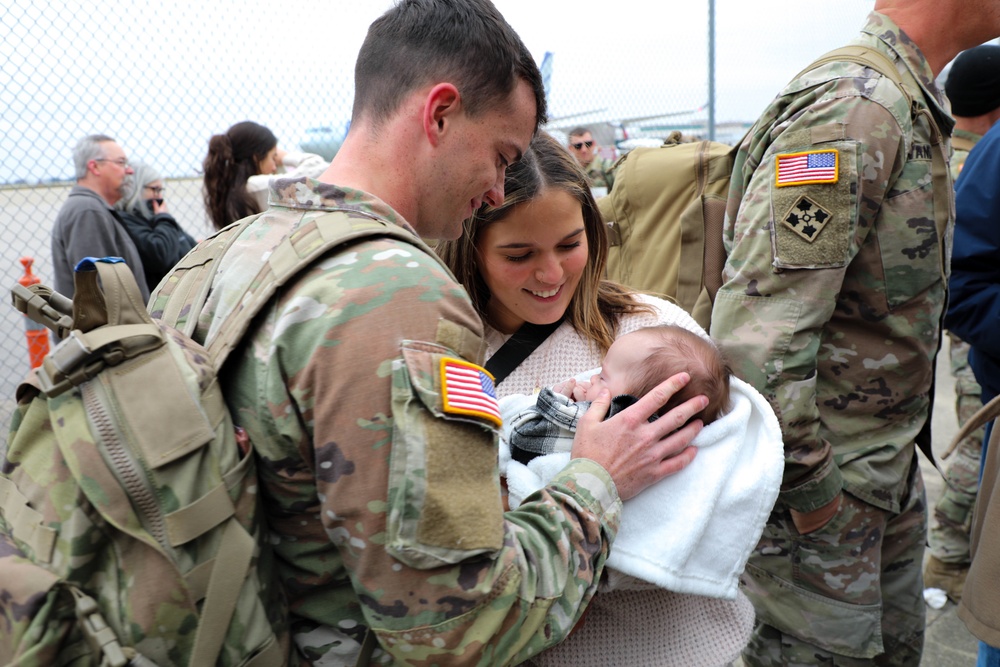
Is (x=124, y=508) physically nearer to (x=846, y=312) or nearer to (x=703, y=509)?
(x=703, y=509)

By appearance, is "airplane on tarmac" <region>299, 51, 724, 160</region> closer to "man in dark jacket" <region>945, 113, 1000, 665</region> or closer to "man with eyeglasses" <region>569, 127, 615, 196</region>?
"man with eyeglasses" <region>569, 127, 615, 196</region>

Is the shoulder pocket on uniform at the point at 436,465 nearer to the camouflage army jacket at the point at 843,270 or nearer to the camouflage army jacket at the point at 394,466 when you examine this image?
the camouflage army jacket at the point at 394,466

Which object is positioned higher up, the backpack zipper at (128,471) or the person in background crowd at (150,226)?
the backpack zipper at (128,471)

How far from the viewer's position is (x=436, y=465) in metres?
0.92

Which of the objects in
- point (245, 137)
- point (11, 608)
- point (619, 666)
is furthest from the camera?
point (245, 137)

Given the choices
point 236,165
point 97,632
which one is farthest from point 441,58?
point 236,165

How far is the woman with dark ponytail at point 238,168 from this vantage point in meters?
4.43

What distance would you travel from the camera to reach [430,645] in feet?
3.10

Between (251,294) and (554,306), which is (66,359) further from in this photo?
(554,306)

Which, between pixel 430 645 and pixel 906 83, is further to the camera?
pixel 906 83

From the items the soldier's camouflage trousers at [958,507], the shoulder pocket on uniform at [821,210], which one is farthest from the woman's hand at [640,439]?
the soldier's camouflage trousers at [958,507]

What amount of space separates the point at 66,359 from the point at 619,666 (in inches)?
44.5

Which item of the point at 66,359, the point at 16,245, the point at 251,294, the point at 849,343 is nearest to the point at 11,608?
the point at 66,359

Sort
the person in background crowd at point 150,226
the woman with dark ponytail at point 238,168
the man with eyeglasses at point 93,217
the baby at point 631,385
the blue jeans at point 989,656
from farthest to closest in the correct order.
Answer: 1. the woman with dark ponytail at point 238,168
2. the person in background crowd at point 150,226
3. the man with eyeglasses at point 93,217
4. the blue jeans at point 989,656
5. the baby at point 631,385
